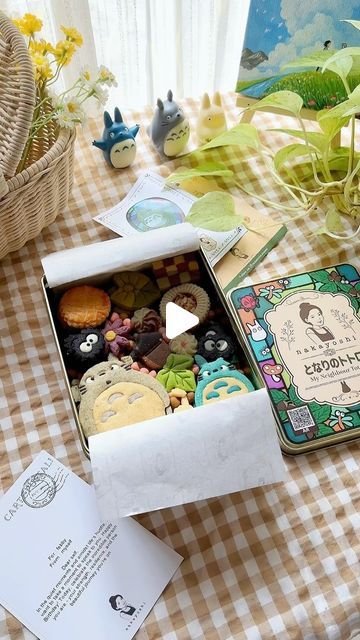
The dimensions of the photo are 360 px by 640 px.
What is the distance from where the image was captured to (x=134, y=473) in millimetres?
682

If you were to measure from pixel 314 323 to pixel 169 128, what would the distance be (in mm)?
415

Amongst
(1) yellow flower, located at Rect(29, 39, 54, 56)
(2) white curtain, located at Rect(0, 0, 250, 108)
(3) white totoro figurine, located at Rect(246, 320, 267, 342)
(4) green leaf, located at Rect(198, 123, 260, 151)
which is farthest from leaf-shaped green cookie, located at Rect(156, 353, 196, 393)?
(2) white curtain, located at Rect(0, 0, 250, 108)

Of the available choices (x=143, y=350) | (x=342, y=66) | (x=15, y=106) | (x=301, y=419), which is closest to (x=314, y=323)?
(x=301, y=419)

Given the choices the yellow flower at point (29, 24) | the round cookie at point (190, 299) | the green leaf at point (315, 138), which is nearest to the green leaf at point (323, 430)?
the round cookie at point (190, 299)

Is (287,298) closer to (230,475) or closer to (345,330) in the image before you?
(345,330)

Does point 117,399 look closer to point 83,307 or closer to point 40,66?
point 83,307

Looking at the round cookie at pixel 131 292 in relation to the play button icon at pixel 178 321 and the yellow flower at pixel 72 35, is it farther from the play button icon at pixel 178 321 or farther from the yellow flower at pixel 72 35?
the yellow flower at pixel 72 35

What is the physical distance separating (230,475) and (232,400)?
8 centimetres

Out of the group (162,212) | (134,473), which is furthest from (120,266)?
(134,473)

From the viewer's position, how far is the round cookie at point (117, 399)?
76 cm

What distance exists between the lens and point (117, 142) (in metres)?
1.03

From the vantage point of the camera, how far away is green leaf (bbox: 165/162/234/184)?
0.96m

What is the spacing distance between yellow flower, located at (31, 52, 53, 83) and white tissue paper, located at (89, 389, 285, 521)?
1.69ft

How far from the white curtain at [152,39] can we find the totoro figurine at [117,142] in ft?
0.61
